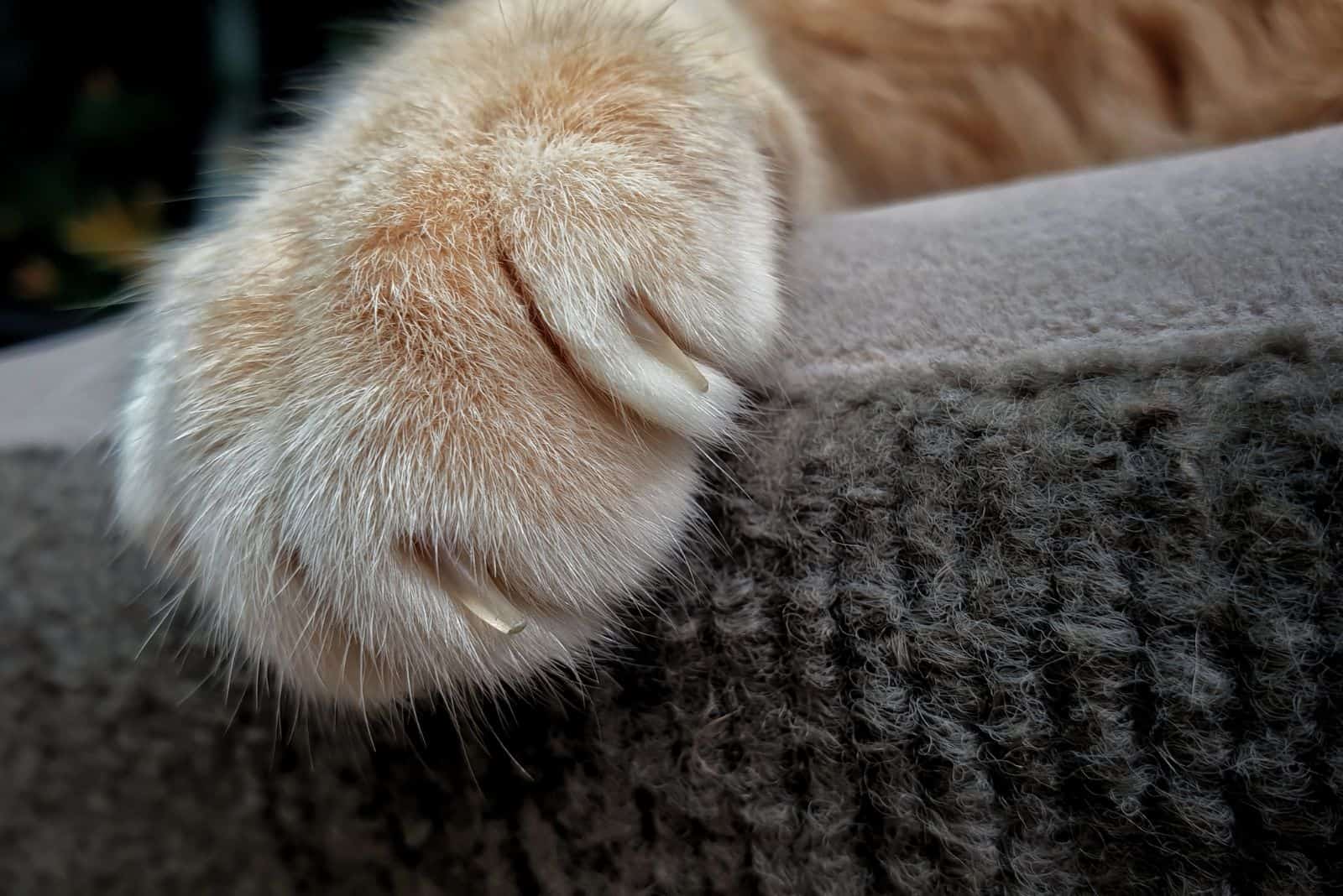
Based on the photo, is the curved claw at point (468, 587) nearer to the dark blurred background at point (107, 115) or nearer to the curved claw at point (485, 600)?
the curved claw at point (485, 600)

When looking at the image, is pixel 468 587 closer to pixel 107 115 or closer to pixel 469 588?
pixel 469 588

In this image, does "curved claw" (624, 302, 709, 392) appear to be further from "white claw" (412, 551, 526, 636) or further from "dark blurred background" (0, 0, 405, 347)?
"dark blurred background" (0, 0, 405, 347)

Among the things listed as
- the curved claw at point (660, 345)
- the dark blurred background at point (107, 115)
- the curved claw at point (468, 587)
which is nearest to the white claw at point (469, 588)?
the curved claw at point (468, 587)

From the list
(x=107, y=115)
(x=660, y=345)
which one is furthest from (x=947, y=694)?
(x=107, y=115)

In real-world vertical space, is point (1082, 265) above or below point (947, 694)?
above

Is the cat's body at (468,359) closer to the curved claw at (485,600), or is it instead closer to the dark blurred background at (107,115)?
the curved claw at (485,600)

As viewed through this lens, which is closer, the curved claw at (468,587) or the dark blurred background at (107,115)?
the curved claw at (468,587)

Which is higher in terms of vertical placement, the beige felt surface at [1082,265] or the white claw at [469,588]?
the beige felt surface at [1082,265]

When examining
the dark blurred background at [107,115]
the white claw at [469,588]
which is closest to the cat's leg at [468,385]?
the white claw at [469,588]
